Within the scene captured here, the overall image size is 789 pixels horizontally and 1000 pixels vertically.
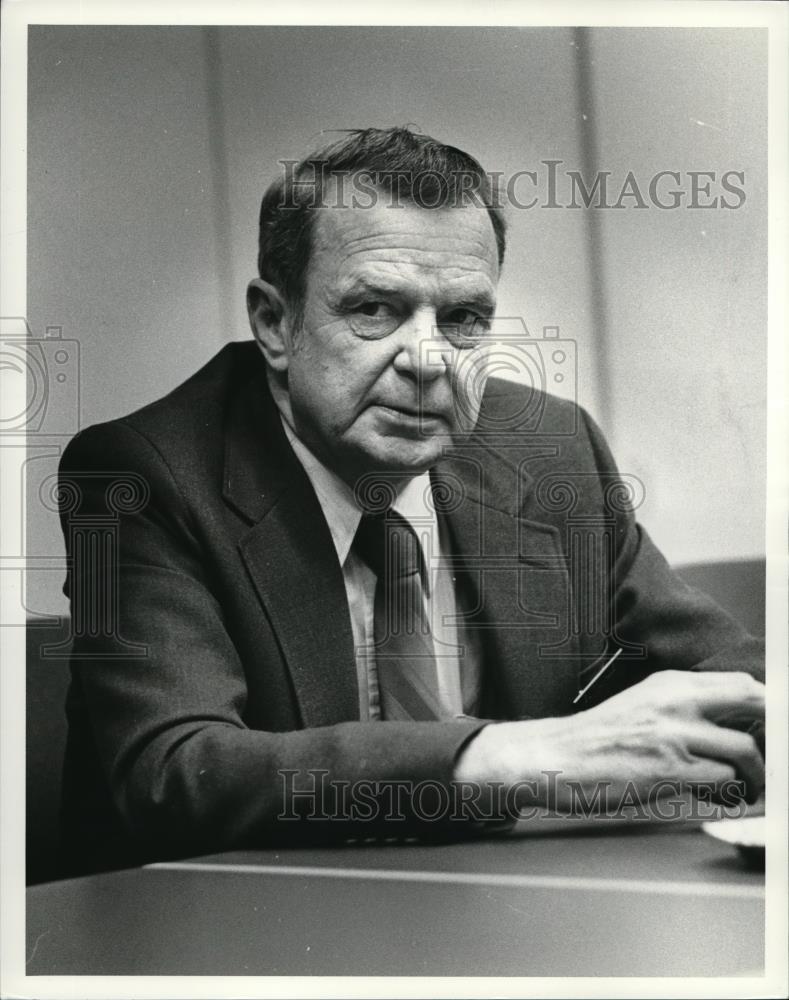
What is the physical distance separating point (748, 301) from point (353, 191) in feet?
3.04

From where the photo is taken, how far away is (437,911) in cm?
321

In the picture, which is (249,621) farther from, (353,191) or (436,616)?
(353,191)

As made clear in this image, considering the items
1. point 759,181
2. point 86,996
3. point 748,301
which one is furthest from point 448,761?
point 759,181

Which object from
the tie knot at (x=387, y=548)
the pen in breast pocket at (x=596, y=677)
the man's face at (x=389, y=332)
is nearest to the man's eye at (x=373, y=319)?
the man's face at (x=389, y=332)

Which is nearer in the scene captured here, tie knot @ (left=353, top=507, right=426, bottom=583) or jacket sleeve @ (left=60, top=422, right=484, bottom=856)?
jacket sleeve @ (left=60, top=422, right=484, bottom=856)

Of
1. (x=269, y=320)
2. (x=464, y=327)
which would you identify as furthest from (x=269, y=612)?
(x=464, y=327)

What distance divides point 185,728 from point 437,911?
2.24 feet

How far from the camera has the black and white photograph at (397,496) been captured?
10.5 ft

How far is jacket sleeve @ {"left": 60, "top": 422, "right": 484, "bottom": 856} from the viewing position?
125 inches

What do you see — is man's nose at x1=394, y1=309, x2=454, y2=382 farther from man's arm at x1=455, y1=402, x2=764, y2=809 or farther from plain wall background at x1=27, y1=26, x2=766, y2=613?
man's arm at x1=455, y1=402, x2=764, y2=809

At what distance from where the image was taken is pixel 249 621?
10.6 ft

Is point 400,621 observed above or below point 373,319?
below

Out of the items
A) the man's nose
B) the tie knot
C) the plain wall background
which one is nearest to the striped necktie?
the tie knot

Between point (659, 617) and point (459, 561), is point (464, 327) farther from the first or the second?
point (659, 617)
